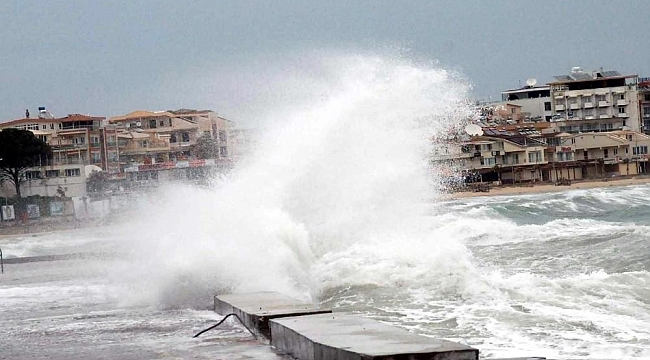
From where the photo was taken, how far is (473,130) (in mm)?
85812

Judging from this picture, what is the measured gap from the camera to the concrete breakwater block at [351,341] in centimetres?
720

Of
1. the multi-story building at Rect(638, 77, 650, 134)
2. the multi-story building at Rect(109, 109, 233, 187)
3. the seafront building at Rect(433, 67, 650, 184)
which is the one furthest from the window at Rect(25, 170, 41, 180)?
the multi-story building at Rect(638, 77, 650, 134)

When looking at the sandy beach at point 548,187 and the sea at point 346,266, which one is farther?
the sandy beach at point 548,187

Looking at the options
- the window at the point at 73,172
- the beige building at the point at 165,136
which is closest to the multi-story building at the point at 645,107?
the beige building at the point at 165,136

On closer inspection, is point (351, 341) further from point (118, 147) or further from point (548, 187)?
point (118, 147)

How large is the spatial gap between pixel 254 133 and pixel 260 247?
7.71 metres

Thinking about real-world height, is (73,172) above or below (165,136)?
below

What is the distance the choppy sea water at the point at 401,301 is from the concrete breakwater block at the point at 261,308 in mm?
187

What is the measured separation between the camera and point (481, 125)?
92562 mm

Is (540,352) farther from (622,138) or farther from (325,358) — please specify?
(622,138)

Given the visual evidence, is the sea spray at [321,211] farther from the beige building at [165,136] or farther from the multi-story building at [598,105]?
the multi-story building at [598,105]

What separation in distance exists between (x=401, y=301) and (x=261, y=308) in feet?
10.9

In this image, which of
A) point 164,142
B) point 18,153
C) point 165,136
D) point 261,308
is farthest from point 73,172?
point 261,308

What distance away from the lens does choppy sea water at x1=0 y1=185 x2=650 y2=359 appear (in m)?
10.2
